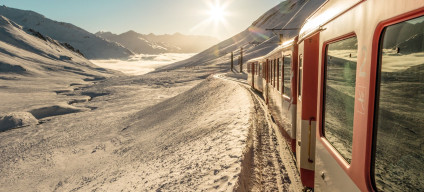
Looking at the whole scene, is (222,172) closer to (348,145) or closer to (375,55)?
(348,145)

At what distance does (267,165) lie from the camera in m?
6.80

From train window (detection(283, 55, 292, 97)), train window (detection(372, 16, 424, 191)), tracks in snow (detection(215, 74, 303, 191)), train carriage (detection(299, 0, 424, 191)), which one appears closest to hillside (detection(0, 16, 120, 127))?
tracks in snow (detection(215, 74, 303, 191))

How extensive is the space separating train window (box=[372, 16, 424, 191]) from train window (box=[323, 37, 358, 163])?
0.59 metres

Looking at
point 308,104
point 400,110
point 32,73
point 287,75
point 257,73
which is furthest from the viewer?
point 32,73

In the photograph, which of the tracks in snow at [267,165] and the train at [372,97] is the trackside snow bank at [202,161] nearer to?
the tracks in snow at [267,165]

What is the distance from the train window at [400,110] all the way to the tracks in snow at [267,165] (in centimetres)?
348

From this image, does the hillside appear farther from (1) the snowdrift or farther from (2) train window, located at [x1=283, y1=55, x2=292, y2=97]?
(2) train window, located at [x1=283, y1=55, x2=292, y2=97]

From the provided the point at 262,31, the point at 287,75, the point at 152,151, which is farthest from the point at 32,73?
the point at 262,31

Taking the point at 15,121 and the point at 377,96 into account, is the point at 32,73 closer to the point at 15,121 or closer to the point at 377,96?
the point at 15,121

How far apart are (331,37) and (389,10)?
60.3 inches

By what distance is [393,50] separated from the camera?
1.90 metres

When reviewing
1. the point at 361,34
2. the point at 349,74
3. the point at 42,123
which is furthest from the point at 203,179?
the point at 42,123

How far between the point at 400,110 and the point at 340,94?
126 cm

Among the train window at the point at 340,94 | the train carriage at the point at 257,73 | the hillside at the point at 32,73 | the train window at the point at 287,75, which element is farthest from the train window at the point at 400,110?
the hillside at the point at 32,73
